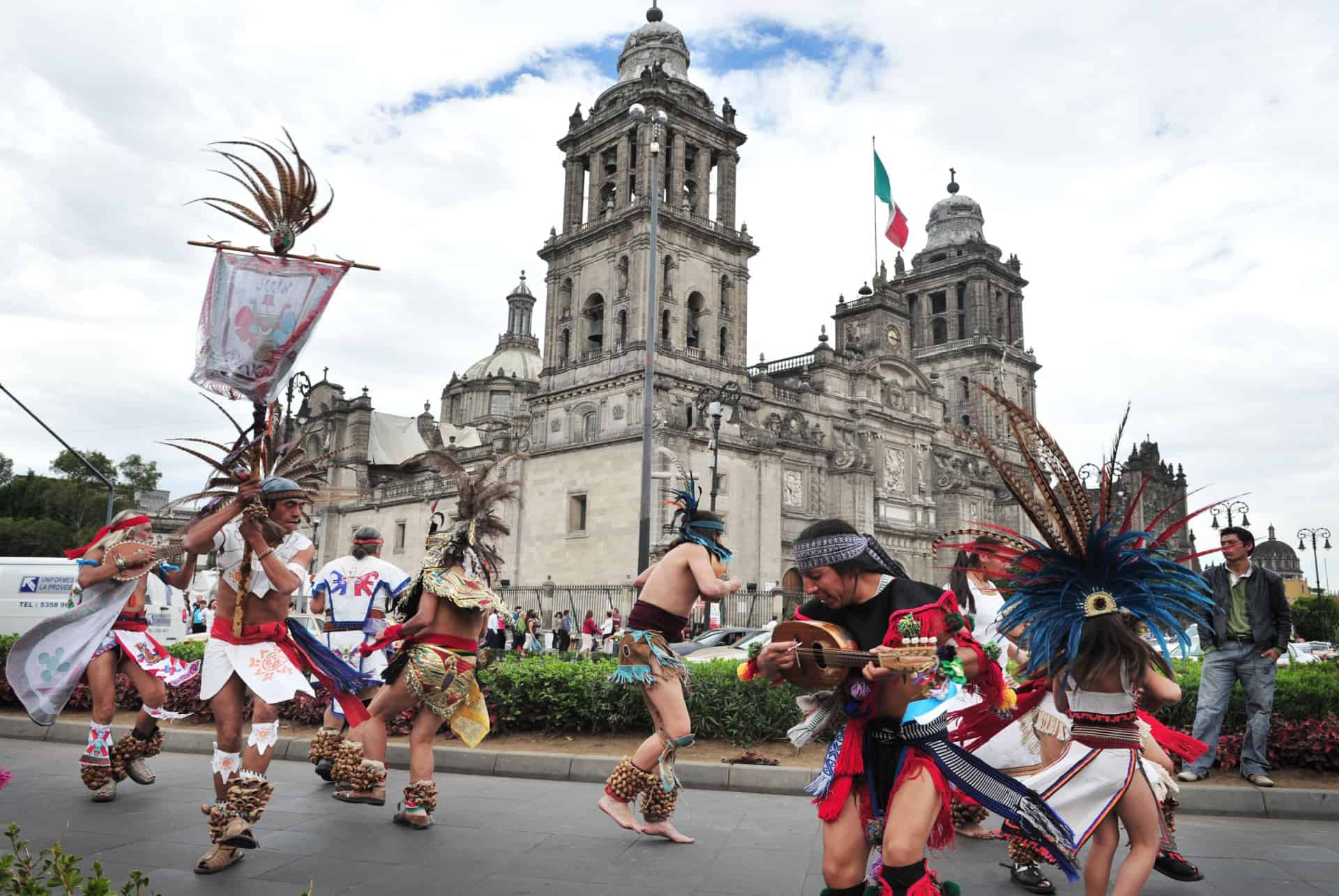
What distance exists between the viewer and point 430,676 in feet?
20.8

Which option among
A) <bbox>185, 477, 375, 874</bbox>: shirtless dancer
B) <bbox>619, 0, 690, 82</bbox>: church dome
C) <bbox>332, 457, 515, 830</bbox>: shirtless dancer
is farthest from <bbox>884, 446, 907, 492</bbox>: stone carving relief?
<bbox>185, 477, 375, 874</bbox>: shirtless dancer

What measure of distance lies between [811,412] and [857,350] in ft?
17.8

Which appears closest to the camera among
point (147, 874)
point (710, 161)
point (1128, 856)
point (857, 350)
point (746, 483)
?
point (1128, 856)

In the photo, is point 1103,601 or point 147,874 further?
point 147,874

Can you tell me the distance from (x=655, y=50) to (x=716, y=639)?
28763mm

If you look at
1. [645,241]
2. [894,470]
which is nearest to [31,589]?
[645,241]

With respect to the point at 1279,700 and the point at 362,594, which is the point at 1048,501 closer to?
the point at 1279,700

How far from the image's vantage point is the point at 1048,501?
4324mm

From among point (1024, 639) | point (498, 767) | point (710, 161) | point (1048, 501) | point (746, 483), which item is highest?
point (710, 161)

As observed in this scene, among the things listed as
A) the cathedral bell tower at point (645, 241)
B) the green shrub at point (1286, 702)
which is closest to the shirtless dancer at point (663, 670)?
the green shrub at point (1286, 702)

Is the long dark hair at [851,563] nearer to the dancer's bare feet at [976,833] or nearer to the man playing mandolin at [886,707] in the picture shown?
the man playing mandolin at [886,707]

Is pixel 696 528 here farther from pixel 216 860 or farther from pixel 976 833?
pixel 216 860

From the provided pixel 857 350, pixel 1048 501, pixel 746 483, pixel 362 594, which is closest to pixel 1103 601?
pixel 1048 501

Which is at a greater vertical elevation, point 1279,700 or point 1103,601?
point 1103,601
